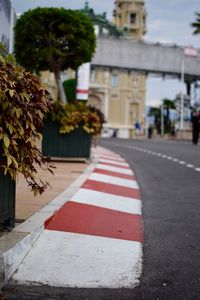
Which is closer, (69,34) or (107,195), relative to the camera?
(107,195)

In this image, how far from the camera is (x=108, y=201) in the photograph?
7.34 m

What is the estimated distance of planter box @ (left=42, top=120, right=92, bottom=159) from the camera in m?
12.3

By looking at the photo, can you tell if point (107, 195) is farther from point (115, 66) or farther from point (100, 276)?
point (115, 66)

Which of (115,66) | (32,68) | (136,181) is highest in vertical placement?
(115,66)

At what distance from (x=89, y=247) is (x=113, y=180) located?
5.30 meters

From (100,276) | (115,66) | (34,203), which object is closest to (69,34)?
(34,203)

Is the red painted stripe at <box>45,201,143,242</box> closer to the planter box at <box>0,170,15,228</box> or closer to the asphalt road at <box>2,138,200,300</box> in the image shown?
the asphalt road at <box>2,138,200,300</box>

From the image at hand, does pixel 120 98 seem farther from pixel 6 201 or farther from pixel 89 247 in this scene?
pixel 6 201

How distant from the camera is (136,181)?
33.9 feet

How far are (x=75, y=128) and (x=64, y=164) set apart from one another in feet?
2.66

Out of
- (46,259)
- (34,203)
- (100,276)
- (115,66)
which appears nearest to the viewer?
(100,276)

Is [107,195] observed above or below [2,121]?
below

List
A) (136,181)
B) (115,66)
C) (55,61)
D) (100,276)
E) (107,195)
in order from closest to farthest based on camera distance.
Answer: (100,276) < (107,195) < (136,181) < (55,61) < (115,66)

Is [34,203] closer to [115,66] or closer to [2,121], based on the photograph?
[2,121]
